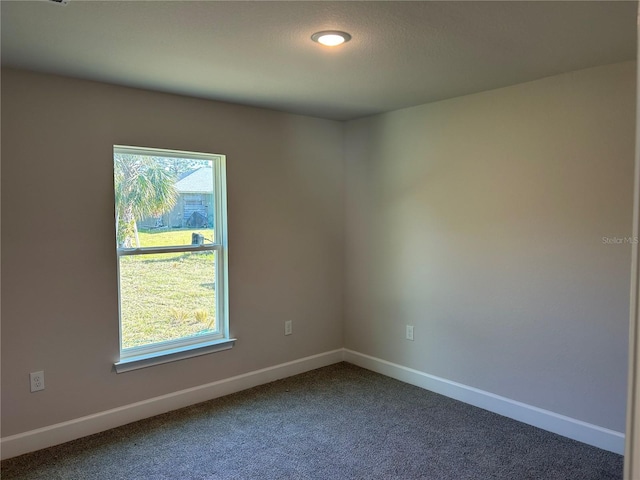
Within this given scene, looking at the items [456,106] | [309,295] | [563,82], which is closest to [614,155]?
[563,82]

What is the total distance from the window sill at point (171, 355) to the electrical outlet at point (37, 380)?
408 millimetres

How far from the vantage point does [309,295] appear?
4.05 metres

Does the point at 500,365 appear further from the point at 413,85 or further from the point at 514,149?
the point at 413,85

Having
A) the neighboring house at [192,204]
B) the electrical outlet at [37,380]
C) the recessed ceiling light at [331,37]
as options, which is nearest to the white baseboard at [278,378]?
the electrical outlet at [37,380]

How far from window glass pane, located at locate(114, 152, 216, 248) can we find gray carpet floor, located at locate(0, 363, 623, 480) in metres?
1.24

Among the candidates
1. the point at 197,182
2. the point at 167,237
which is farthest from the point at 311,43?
the point at 167,237

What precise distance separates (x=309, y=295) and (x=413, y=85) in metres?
1.97

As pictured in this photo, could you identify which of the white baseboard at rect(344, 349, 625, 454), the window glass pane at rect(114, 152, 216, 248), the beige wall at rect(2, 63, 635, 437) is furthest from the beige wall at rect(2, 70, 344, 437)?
the white baseboard at rect(344, 349, 625, 454)

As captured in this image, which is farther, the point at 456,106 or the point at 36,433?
the point at 456,106

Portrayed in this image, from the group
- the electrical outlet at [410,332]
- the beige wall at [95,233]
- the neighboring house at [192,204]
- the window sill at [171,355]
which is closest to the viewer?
the beige wall at [95,233]

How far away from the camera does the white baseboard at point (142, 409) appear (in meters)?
2.64

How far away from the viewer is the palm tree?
3029 mm

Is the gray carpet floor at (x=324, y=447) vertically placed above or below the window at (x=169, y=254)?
below

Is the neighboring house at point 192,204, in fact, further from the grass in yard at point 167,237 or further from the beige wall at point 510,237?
the beige wall at point 510,237
